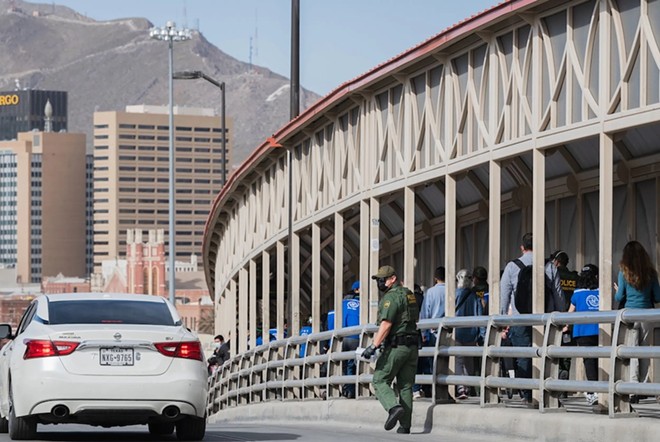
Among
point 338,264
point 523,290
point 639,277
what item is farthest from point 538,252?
point 338,264

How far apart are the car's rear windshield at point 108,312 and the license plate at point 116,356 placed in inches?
21.7

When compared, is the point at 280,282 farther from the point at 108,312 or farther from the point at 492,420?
the point at 492,420

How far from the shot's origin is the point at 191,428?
51.5 ft

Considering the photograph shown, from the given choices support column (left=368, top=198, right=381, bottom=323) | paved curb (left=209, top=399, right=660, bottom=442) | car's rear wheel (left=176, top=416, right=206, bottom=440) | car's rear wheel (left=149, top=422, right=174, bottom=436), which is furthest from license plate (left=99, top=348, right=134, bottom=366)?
support column (left=368, top=198, right=381, bottom=323)

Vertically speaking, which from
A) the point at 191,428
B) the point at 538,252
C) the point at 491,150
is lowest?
the point at 191,428

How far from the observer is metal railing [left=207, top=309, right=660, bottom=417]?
42.8ft

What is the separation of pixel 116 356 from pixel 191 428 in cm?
138

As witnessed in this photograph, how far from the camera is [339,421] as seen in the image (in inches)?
758

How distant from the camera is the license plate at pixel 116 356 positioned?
48.2ft

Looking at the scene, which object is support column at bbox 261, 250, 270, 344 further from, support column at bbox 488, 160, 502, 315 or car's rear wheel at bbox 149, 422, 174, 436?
car's rear wheel at bbox 149, 422, 174, 436

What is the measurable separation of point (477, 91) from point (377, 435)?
5733 mm

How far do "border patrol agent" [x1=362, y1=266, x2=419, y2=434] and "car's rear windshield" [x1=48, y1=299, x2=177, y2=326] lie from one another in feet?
6.70

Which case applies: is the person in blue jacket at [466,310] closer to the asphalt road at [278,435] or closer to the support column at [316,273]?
the asphalt road at [278,435]

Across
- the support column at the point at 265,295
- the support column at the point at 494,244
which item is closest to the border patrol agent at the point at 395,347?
the support column at the point at 494,244
